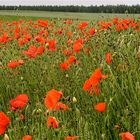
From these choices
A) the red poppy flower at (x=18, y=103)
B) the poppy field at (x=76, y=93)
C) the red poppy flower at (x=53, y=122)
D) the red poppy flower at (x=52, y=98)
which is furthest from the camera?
the red poppy flower at (x=18, y=103)

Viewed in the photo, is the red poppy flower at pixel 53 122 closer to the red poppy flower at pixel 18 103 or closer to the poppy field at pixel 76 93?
the poppy field at pixel 76 93

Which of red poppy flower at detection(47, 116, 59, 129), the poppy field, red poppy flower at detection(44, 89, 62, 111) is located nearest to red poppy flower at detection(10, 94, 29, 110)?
the poppy field

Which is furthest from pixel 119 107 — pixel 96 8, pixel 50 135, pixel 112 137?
→ pixel 96 8

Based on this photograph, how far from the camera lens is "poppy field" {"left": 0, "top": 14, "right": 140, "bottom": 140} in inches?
99.3

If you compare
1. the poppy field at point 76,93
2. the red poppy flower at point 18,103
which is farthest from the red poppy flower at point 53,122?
the red poppy flower at point 18,103

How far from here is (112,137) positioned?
9.59 ft

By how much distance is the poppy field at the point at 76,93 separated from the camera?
2521 millimetres

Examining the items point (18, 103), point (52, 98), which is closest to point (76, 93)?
point (18, 103)

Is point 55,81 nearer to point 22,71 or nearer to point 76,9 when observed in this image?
point 22,71

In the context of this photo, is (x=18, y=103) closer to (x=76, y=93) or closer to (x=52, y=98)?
(x=52, y=98)

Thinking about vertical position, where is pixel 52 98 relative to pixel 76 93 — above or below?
above

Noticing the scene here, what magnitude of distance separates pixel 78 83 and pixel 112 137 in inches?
42.1

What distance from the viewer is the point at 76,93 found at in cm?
388

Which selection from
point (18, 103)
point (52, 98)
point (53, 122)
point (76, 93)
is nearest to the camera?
point (53, 122)
